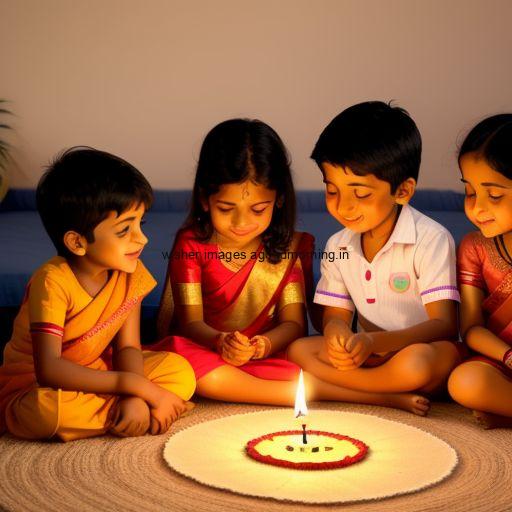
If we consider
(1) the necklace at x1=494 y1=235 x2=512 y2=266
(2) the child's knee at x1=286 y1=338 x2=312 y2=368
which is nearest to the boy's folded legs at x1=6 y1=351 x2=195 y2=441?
(2) the child's knee at x1=286 y1=338 x2=312 y2=368

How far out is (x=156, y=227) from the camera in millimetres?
3656

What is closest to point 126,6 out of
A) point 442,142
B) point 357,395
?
point 442,142

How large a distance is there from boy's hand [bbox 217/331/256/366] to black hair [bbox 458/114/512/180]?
0.64m

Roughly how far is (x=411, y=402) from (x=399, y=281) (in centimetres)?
30

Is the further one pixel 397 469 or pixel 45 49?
pixel 45 49

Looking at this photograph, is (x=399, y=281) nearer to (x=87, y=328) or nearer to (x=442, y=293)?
(x=442, y=293)

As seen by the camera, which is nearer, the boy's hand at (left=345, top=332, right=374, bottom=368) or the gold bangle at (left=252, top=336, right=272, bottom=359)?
the boy's hand at (left=345, top=332, right=374, bottom=368)

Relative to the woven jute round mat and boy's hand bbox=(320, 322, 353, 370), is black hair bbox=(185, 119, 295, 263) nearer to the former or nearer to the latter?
boy's hand bbox=(320, 322, 353, 370)

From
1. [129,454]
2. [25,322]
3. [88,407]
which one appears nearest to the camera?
[129,454]

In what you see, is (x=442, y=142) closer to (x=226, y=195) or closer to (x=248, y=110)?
(x=248, y=110)

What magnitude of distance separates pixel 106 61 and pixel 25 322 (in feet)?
9.63

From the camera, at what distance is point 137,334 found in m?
2.08

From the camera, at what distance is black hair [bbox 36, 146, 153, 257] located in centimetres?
192

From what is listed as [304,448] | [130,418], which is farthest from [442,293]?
[130,418]
